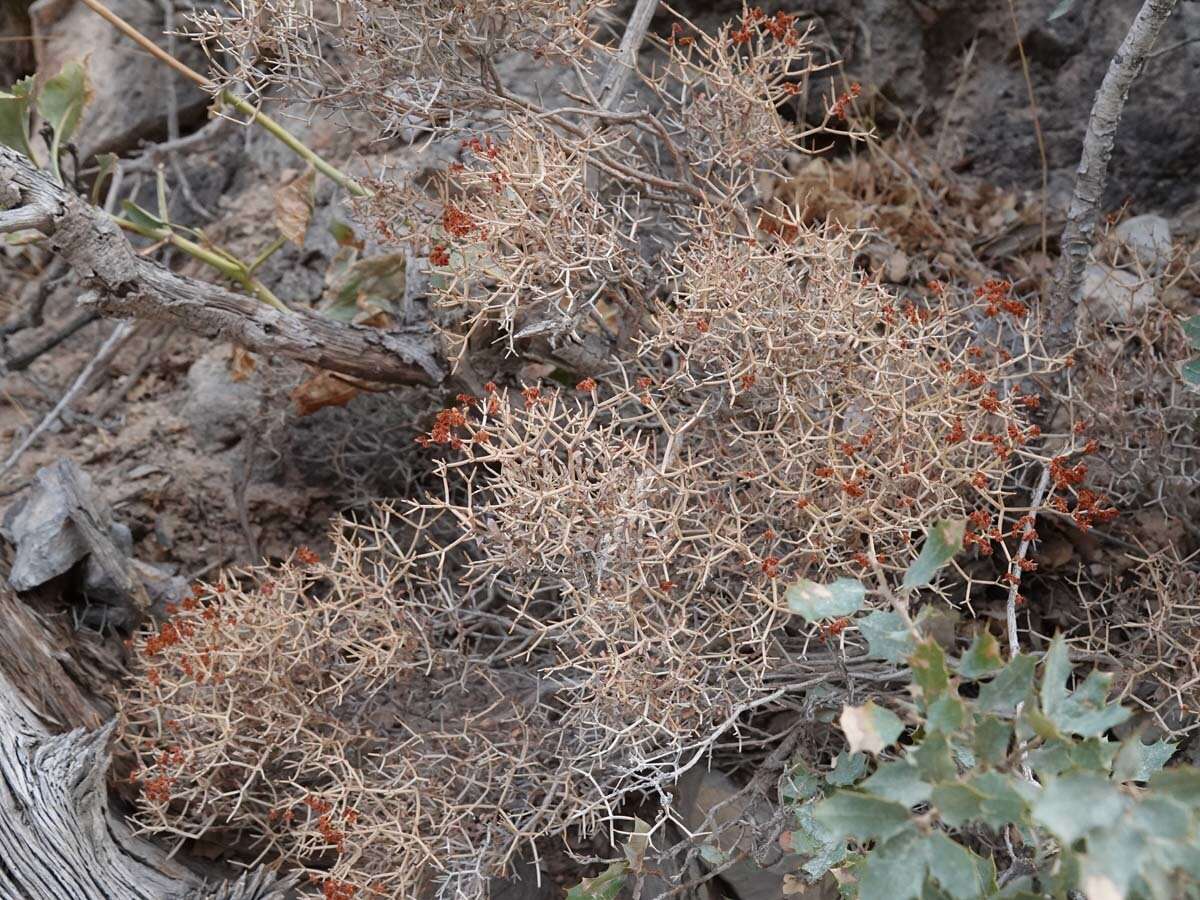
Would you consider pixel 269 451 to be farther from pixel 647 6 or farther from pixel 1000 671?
pixel 1000 671

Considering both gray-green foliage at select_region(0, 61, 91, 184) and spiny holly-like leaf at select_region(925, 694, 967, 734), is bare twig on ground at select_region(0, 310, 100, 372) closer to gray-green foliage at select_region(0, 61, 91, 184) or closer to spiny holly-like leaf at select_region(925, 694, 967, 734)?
gray-green foliage at select_region(0, 61, 91, 184)

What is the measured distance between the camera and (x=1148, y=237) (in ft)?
8.90

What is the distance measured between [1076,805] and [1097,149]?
1.44 m

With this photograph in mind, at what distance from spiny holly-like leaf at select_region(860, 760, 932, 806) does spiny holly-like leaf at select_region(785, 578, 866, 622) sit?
191 millimetres

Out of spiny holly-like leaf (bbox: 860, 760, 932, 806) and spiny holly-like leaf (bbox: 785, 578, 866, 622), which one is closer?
spiny holly-like leaf (bbox: 860, 760, 932, 806)

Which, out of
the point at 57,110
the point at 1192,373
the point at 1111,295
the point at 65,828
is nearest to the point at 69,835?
the point at 65,828

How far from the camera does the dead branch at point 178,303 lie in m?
2.00

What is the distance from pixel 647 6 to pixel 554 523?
1.27 meters

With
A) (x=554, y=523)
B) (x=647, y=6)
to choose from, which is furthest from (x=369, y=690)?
(x=647, y=6)

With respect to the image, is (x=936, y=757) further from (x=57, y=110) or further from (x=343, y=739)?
(x=57, y=110)

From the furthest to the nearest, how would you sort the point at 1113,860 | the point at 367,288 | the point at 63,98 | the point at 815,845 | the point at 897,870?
the point at 367,288 → the point at 63,98 → the point at 815,845 → the point at 897,870 → the point at 1113,860

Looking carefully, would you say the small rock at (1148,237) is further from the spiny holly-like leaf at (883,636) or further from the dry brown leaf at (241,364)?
the dry brown leaf at (241,364)

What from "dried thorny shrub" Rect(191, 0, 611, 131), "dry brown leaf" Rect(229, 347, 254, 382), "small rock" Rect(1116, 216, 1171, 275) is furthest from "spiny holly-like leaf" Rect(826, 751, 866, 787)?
"dry brown leaf" Rect(229, 347, 254, 382)

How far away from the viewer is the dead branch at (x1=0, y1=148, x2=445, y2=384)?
2004 mm
